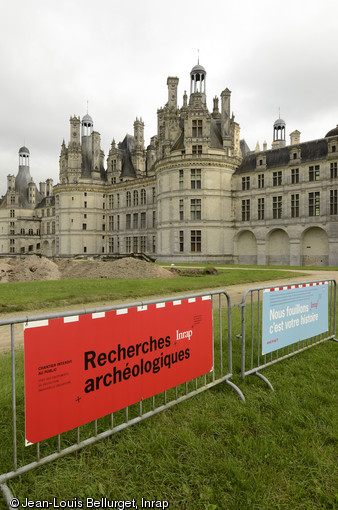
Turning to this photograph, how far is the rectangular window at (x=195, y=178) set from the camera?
41.5 m

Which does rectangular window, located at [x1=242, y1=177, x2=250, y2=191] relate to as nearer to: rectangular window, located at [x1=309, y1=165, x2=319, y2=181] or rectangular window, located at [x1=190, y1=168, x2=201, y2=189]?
rectangular window, located at [x1=190, y1=168, x2=201, y2=189]

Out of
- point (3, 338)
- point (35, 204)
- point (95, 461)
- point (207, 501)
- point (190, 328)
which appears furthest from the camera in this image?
point (35, 204)

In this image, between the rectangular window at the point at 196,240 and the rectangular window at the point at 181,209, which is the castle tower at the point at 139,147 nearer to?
the rectangular window at the point at 181,209

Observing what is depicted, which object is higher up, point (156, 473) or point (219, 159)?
point (219, 159)

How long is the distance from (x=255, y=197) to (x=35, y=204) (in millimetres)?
61830

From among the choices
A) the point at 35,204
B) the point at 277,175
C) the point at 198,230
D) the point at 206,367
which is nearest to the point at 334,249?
the point at 277,175

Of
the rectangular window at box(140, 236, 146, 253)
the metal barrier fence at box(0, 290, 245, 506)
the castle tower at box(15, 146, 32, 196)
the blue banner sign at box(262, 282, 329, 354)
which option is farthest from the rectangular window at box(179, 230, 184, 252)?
the castle tower at box(15, 146, 32, 196)

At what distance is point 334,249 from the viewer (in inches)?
1379

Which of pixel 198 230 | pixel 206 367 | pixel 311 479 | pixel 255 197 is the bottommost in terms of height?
pixel 311 479

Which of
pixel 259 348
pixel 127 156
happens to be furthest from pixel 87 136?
pixel 259 348

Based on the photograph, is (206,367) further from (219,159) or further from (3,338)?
(219,159)

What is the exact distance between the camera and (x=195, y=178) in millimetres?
41625

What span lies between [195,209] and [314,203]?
14420mm

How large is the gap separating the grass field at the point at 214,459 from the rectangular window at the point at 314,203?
1431 inches
